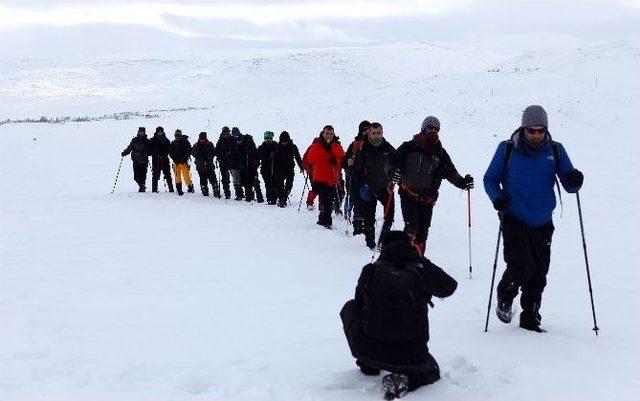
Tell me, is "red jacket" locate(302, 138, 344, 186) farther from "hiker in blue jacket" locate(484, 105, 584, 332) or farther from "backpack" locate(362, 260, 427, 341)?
"backpack" locate(362, 260, 427, 341)

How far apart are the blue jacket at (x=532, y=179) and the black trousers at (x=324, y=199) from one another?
674 centimetres

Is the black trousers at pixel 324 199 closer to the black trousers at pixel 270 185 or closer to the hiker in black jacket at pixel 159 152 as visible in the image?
the black trousers at pixel 270 185

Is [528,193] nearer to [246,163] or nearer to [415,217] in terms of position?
[415,217]

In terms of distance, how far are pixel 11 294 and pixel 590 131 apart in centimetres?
2170

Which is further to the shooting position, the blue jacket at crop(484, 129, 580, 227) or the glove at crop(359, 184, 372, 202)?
the glove at crop(359, 184, 372, 202)

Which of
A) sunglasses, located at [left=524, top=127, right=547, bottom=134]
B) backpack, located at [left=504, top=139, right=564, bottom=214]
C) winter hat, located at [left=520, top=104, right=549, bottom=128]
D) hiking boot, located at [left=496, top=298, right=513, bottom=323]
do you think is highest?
winter hat, located at [left=520, top=104, right=549, bottom=128]

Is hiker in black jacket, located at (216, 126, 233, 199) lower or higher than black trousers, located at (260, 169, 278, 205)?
higher

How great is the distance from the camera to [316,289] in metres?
8.73

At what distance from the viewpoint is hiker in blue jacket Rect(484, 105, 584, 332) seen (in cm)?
629

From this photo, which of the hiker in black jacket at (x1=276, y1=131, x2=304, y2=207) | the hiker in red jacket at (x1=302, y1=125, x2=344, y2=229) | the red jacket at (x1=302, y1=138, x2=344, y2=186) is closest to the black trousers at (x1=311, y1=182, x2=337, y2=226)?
the hiker in red jacket at (x1=302, y1=125, x2=344, y2=229)

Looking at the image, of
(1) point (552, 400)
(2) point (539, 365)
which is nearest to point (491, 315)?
(2) point (539, 365)

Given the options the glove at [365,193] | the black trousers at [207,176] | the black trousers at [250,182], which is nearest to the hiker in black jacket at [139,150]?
the black trousers at [207,176]

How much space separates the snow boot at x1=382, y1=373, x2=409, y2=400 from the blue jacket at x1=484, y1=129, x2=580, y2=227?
7.43ft

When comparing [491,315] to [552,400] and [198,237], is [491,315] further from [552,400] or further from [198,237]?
[198,237]
